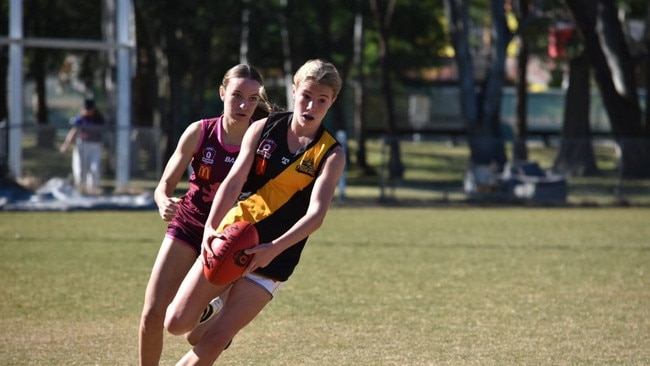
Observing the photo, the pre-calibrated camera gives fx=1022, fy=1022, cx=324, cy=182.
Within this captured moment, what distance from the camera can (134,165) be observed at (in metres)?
20.0

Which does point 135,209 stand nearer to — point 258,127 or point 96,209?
point 96,209

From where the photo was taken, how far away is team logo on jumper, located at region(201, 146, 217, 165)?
577 cm

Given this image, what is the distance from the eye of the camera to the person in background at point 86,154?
64.3 ft

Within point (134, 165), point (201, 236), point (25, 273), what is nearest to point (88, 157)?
point (134, 165)

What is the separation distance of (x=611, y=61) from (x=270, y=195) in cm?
2371

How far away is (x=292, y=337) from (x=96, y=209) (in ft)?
39.6

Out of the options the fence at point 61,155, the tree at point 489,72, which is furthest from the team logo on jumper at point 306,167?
the tree at point 489,72

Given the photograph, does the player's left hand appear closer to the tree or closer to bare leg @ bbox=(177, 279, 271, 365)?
bare leg @ bbox=(177, 279, 271, 365)

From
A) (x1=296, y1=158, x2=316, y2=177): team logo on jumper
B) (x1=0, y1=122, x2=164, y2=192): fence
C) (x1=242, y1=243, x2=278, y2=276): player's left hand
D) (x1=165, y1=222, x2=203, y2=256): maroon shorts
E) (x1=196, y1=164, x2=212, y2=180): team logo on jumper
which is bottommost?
(x1=0, y1=122, x2=164, y2=192): fence

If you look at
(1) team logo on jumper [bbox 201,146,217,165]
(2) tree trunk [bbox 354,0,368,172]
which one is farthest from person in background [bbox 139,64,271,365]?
(2) tree trunk [bbox 354,0,368,172]

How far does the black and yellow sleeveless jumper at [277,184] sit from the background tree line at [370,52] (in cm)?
1738

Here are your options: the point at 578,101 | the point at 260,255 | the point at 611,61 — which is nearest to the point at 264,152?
the point at 260,255

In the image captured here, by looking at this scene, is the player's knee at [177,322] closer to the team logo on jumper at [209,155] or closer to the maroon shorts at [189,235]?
the maroon shorts at [189,235]

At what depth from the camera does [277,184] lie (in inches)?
204
